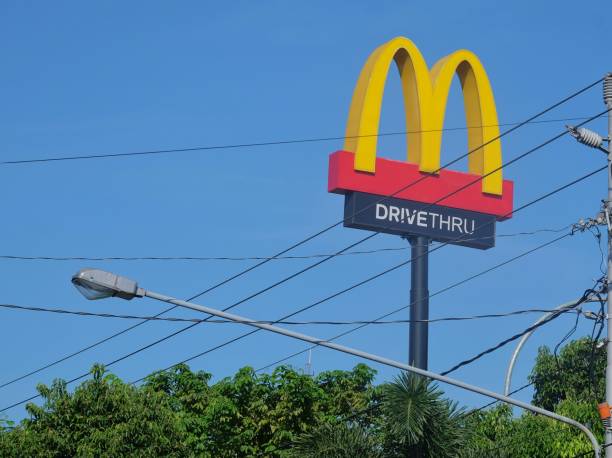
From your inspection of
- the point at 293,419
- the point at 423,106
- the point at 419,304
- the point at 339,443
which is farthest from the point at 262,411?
the point at 339,443

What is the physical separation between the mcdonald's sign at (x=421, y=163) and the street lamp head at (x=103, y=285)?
2526 cm

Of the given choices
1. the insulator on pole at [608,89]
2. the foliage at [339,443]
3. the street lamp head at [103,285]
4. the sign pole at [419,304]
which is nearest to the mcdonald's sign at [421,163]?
the sign pole at [419,304]

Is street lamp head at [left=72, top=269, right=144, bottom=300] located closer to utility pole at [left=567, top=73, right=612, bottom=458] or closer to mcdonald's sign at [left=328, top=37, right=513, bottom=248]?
utility pole at [left=567, top=73, right=612, bottom=458]

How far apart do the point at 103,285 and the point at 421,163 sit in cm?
2851

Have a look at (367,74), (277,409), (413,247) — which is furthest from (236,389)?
(367,74)

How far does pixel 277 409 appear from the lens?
4272 cm

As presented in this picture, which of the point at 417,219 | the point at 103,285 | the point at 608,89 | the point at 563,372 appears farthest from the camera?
the point at 563,372

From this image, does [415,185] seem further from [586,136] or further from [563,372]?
[586,136]

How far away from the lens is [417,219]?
1747 inches

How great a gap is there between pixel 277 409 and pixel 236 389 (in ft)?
6.04

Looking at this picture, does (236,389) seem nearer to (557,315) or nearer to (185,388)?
(185,388)

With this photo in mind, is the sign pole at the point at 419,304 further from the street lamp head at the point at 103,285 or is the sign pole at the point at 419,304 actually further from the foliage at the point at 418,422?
the street lamp head at the point at 103,285

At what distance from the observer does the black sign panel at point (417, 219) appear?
4262cm

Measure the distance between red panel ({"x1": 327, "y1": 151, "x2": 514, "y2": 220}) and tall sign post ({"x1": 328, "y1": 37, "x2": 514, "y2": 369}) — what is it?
0.03 metres
